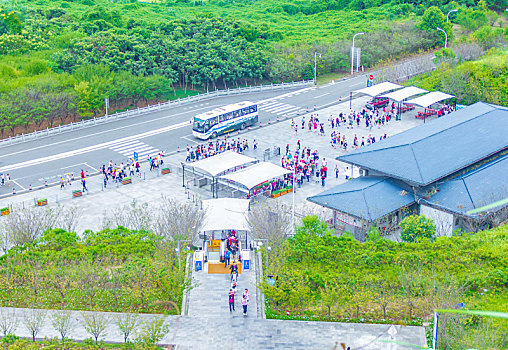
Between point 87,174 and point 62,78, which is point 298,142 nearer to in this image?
point 87,174

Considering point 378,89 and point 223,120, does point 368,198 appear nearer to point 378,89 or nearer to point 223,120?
point 223,120

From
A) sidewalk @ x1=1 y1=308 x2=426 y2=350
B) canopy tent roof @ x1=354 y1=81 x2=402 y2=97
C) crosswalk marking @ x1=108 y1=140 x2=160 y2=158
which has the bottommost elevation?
sidewalk @ x1=1 y1=308 x2=426 y2=350

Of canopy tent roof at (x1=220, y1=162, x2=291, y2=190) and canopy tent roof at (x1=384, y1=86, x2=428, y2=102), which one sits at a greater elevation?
canopy tent roof at (x1=384, y1=86, x2=428, y2=102)

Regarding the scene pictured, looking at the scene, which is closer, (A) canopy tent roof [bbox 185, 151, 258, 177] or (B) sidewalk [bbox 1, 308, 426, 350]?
(B) sidewalk [bbox 1, 308, 426, 350]

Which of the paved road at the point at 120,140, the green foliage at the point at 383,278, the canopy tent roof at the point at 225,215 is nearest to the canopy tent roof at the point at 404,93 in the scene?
the paved road at the point at 120,140

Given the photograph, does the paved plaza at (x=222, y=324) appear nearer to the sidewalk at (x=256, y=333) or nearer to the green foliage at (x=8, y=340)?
the sidewalk at (x=256, y=333)

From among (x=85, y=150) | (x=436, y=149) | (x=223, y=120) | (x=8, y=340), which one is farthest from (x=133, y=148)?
(x=8, y=340)

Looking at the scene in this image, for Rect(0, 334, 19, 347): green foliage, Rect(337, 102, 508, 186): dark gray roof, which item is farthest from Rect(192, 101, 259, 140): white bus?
Rect(0, 334, 19, 347): green foliage

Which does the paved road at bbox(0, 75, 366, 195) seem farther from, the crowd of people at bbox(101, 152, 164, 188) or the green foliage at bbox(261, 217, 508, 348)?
the green foliage at bbox(261, 217, 508, 348)
